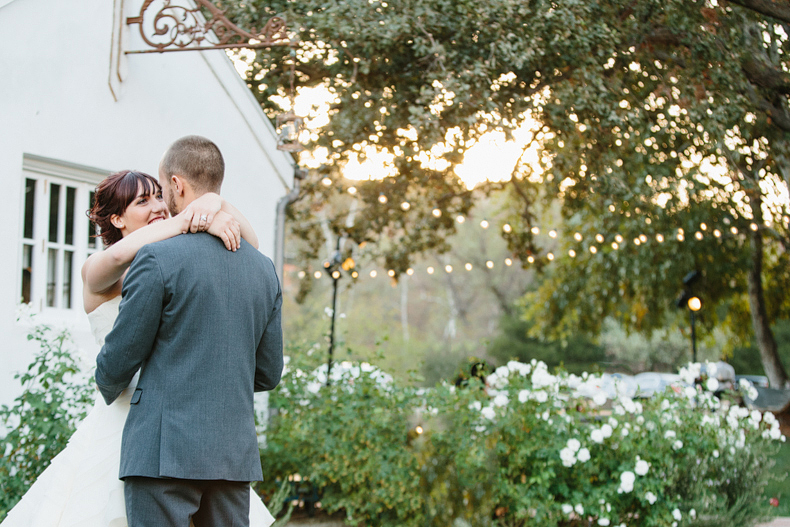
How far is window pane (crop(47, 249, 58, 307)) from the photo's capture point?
5.11m

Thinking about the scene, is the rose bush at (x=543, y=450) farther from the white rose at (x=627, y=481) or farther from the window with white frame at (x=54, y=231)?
the window with white frame at (x=54, y=231)

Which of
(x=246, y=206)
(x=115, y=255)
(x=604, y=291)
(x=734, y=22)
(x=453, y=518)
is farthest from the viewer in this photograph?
(x=604, y=291)

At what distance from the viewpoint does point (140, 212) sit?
227cm


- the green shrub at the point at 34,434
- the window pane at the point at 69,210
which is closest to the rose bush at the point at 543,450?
the green shrub at the point at 34,434

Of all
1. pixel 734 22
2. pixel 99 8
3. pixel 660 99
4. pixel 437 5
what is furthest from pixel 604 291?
pixel 99 8

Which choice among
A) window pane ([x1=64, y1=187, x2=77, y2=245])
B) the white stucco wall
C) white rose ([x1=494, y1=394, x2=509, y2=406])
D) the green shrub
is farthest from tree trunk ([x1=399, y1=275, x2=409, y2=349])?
the green shrub

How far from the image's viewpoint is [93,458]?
76.9 inches

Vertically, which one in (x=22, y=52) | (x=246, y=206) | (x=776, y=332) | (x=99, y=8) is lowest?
(x=776, y=332)

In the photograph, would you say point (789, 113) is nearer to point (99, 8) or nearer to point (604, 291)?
point (604, 291)

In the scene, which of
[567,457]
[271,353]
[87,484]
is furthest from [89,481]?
[567,457]

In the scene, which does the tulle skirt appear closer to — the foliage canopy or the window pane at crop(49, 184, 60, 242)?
the window pane at crop(49, 184, 60, 242)

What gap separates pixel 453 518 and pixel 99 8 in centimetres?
475

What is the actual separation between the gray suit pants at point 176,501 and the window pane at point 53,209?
399 cm

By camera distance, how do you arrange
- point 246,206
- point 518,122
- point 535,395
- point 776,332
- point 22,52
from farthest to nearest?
point 776,332 → point 518,122 → point 246,206 → point 535,395 → point 22,52
